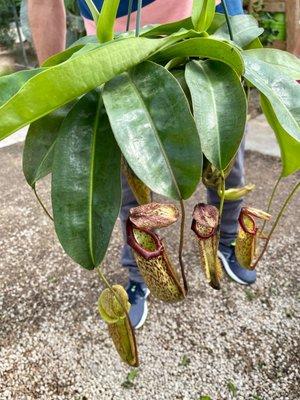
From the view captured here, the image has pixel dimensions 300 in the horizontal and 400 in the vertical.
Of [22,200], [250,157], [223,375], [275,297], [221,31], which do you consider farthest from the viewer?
[250,157]

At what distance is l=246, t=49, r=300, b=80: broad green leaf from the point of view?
19.0 inches

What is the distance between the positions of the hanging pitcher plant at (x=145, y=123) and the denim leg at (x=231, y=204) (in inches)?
25.1

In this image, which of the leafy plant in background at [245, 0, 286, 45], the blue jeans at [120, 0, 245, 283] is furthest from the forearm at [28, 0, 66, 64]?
the leafy plant in background at [245, 0, 286, 45]

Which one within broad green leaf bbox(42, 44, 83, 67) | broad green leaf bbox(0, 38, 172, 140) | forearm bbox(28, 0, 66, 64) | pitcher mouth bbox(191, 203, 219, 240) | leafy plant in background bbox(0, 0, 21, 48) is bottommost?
leafy plant in background bbox(0, 0, 21, 48)

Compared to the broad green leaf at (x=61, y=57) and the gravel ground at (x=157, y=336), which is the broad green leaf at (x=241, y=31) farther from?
the gravel ground at (x=157, y=336)

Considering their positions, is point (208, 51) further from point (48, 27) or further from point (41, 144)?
point (48, 27)

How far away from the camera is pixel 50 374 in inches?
44.7

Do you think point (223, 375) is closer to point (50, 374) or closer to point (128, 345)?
point (50, 374)

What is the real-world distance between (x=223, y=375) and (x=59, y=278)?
2.24 feet

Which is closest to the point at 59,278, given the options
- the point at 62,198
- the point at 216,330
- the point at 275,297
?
the point at 216,330

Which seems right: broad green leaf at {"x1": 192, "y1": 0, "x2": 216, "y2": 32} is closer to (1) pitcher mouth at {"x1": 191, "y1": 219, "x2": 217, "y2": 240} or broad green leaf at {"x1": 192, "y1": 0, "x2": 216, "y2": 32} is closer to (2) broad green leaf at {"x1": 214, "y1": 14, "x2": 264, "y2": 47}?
(2) broad green leaf at {"x1": 214, "y1": 14, "x2": 264, "y2": 47}

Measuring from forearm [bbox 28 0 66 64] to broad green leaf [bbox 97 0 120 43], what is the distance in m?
0.49

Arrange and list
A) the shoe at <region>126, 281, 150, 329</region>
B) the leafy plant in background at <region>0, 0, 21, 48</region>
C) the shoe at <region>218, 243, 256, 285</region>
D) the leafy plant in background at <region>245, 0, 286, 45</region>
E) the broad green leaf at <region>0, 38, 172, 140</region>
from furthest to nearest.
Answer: the leafy plant in background at <region>0, 0, 21, 48</region> < the leafy plant in background at <region>245, 0, 286, 45</region> < the shoe at <region>218, 243, 256, 285</region> < the shoe at <region>126, 281, 150, 329</region> < the broad green leaf at <region>0, 38, 172, 140</region>

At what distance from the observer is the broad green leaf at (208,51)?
16.3 inches
